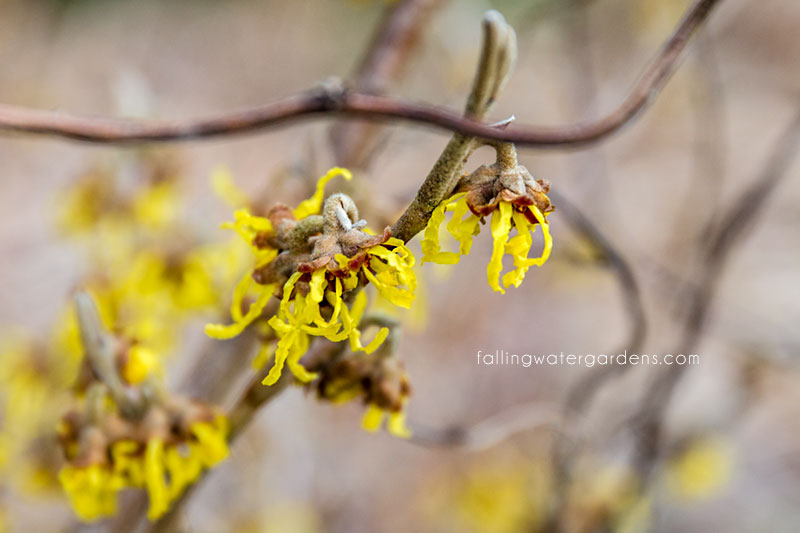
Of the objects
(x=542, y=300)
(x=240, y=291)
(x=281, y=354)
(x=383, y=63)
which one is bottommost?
(x=281, y=354)

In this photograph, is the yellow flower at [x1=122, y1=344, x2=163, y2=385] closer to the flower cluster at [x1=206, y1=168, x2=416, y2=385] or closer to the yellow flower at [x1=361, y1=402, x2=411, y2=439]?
the flower cluster at [x1=206, y1=168, x2=416, y2=385]

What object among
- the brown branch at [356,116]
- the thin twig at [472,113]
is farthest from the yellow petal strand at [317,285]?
the brown branch at [356,116]

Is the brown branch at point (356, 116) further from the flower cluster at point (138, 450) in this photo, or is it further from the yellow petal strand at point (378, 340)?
the flower cluster at point (138, 450)

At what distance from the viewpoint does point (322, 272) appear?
2.61 ft

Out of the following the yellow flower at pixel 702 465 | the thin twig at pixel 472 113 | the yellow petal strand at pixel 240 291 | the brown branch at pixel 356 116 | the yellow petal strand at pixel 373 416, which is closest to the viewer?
the thin twig at pixel 472 113

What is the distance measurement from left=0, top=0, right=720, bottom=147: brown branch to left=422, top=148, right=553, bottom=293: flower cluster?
4 centimetres

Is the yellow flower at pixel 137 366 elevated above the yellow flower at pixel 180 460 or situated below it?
above

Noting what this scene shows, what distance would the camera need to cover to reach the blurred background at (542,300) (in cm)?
191

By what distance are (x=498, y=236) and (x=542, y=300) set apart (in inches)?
158

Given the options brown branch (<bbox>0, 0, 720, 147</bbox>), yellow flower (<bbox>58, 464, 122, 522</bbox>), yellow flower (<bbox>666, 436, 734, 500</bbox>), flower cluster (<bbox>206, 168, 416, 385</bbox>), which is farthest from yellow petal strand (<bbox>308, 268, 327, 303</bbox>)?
yellow flower (<bbox>666, 436, 734, 500</bbox>)

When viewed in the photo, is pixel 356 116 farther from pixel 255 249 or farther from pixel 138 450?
pixel 138 450

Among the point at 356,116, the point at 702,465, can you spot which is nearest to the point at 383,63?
the point at 356,116

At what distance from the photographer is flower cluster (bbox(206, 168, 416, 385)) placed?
2.58 feet

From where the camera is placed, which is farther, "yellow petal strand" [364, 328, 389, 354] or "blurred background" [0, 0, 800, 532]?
"blurred background" [0, 0, 800, 532]
